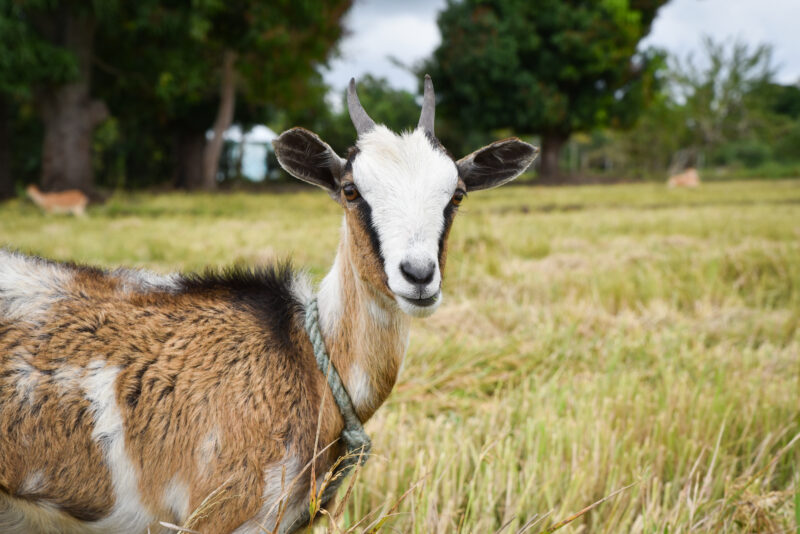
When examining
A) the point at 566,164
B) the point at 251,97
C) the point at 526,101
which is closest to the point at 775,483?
the point at 251,97

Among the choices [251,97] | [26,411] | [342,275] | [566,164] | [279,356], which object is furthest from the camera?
[566,164]

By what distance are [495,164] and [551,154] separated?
2586 cm

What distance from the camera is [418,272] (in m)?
1.54

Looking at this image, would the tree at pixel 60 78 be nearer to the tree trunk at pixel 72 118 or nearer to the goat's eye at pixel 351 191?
the tree trunk at pixel 72 118

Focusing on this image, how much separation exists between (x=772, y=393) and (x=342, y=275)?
220 cm

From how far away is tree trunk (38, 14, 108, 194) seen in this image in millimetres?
11742

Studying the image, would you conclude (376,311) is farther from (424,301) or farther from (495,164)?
(495,164)

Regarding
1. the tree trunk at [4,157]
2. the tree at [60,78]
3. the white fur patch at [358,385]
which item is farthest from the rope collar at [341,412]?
the tree trunk at [4,157]

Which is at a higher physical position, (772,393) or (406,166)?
(406,166)

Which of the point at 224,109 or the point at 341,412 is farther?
the point at 224,109

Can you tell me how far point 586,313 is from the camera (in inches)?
164

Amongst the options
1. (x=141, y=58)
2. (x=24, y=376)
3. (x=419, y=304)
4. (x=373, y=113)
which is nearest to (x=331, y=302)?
(x=419, y=304)

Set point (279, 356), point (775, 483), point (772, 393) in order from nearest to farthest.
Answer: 1. point (279, 356)
2. point (775, 483)
3. point (772, 393)

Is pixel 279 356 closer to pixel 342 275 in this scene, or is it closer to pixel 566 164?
pixel 342 275
